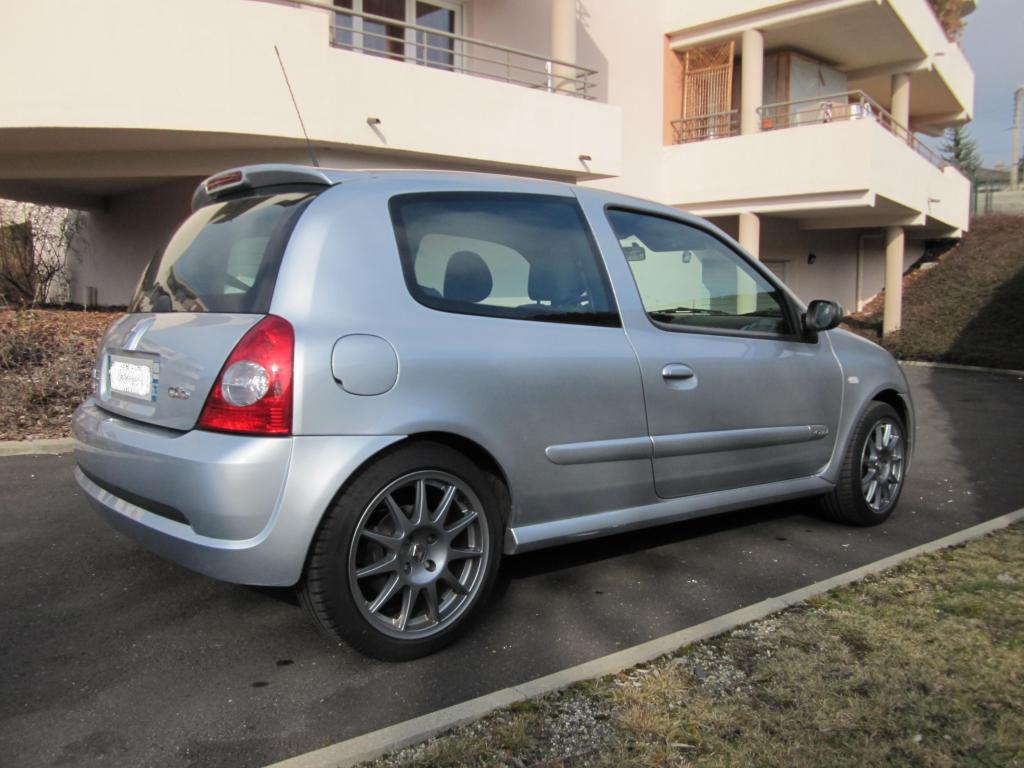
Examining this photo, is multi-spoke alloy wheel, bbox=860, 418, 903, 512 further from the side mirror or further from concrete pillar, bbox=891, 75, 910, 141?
concrete pillar, bbox=891, 75, 910, 141

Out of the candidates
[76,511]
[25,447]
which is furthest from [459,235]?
[25,447]

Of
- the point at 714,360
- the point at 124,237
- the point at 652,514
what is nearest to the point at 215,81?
the point at 124,237

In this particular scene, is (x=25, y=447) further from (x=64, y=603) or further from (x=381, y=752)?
(x=381, y=752)

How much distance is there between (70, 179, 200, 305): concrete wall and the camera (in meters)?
13.7

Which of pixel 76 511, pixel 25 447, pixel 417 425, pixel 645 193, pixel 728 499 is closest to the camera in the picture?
pixel 417 425

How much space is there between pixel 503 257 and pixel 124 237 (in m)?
13.8

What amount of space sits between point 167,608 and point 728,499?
2.73 meters

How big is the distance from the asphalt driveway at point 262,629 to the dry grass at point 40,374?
1677 millimetres

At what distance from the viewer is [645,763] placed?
2.47 m

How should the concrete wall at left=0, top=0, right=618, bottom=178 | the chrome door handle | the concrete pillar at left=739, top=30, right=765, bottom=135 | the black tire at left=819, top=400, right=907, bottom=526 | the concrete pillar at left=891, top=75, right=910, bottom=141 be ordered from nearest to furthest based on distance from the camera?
the chrome door handle, the black tire at left=819, top=400, right=907, bottom=526, the concrete wall at left=0, top=0, right=618, bottom=178, the concrete pillar at left=739, top=30, right=765, bottom=135, the concrete pillar at left=891, top=75, right=910, bottom=141

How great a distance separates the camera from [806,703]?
2.80m

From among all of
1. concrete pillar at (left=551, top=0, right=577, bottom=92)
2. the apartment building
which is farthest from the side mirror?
concrete pillar at (left=551, top=0, right=577, bottom=92)

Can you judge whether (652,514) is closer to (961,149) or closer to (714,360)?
(714,360)

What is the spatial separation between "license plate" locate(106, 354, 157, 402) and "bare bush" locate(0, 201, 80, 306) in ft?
39.8
